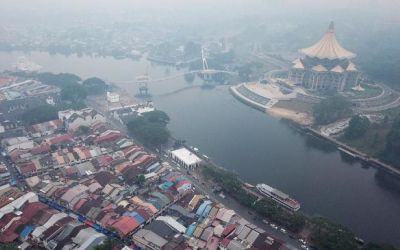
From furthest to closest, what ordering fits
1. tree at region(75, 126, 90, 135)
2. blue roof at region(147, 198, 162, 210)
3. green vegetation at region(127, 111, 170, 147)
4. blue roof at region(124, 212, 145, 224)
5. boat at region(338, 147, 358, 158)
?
1. tree at region(75, 126, 90, 135)
2. boat at region(338, 147, 358, 158)
3. green vegetation at region(127, 111, 170, 147)
4. blue roof at region(147, 198, 162, 210)
5. blue roof at region(124, 212, 145, 224)

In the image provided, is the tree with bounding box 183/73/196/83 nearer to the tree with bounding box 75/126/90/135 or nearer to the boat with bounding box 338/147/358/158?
the tree with bounding box 75/126/90/135

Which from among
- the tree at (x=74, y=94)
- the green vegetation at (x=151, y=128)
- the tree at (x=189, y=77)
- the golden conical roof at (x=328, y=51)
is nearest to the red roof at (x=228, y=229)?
the green vegetation at (x=151, y=128)

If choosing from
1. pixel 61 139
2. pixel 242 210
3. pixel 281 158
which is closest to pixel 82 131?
pixel 61 139

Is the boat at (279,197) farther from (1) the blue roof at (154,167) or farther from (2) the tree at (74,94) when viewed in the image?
(2) the tree at (74,94)

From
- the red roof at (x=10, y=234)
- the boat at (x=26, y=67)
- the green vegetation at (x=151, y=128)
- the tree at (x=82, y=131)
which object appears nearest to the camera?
the red roof at (x=10, y=234)

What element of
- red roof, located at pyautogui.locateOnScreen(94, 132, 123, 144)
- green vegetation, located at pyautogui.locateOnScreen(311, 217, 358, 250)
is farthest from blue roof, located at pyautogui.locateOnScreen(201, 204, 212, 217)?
red roof, located at pyautogui.locateOnScreen(94, 132, 123, 144)

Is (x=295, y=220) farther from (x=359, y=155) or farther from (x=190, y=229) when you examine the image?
(x=359, y=155)
